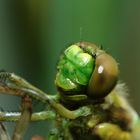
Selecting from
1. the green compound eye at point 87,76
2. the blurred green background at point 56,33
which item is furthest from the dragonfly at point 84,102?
the blurred green background at point 56,33

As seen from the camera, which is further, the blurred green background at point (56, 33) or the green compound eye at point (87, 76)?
the blurred green background at point (56, 33)

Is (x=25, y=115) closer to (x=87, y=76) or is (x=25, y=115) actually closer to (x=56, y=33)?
(x=87, y=76)

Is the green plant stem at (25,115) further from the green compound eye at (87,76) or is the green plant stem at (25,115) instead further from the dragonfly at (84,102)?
the green compound eye at (87,76)

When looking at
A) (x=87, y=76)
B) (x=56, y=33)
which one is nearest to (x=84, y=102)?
(x=87, y=76)

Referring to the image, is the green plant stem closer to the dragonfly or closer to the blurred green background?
the dragonfly

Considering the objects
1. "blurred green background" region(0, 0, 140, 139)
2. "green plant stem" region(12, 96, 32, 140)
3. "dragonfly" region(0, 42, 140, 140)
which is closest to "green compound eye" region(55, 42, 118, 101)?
"dragonfly" region(0, 42, 140, 140)

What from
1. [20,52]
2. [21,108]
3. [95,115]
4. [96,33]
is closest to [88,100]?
[95,115]
